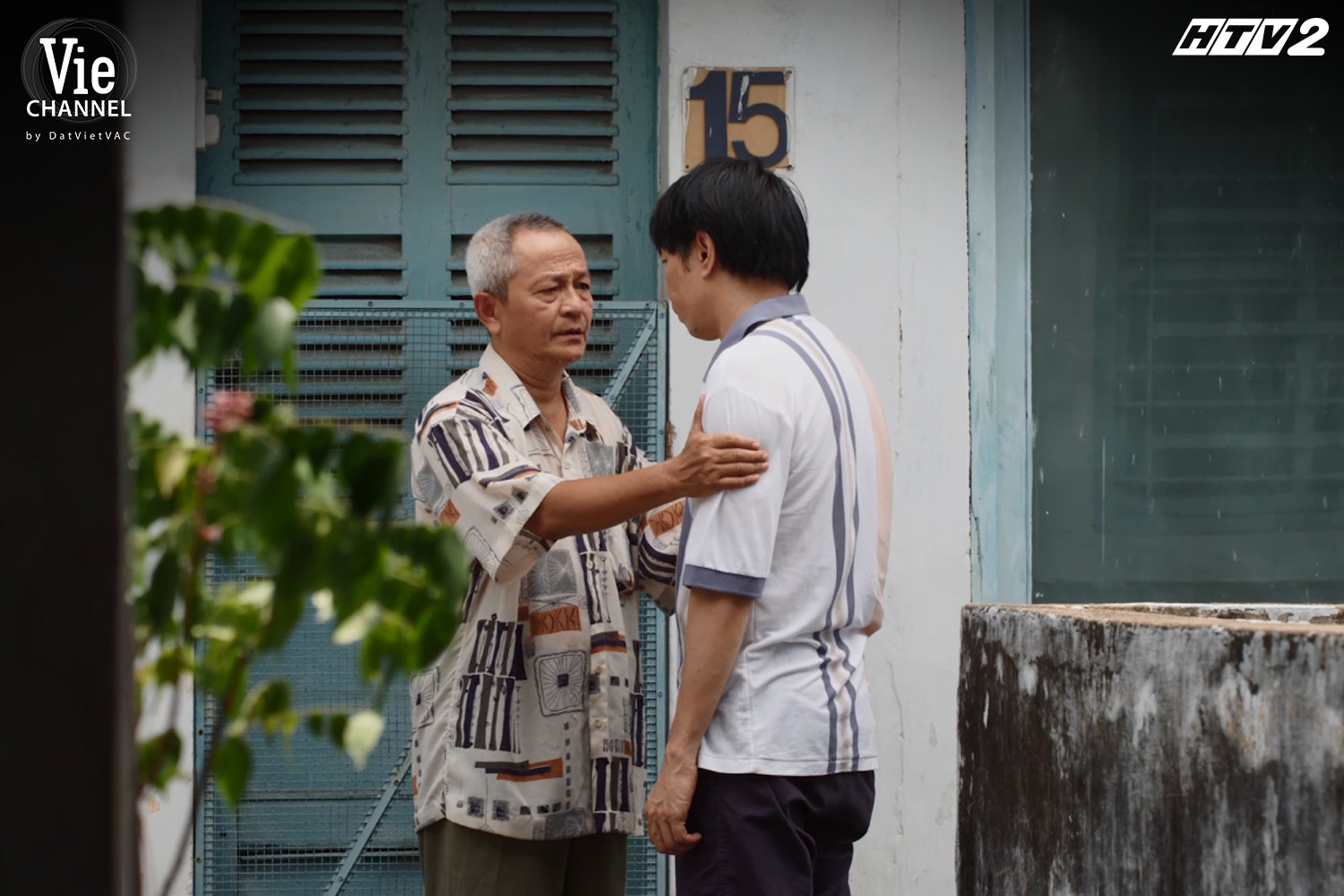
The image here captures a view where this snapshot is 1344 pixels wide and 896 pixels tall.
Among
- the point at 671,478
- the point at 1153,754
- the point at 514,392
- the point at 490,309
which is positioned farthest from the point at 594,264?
the point at 1153,754

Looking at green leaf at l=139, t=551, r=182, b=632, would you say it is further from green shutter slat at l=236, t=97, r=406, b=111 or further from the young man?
green shutter slat at l=236, t=97, r=406, b=111

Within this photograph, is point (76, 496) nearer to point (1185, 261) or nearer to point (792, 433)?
point (792, 433)

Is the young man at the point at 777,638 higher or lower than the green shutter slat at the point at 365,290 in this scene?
lower

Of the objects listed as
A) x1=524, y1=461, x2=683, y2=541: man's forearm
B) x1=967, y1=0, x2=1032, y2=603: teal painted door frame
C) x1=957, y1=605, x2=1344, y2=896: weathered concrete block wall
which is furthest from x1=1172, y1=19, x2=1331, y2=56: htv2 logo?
x1=524, y1=461, x2=683, y2=541: man's forearm

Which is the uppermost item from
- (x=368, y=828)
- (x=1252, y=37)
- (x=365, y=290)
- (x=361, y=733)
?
(x=1252, y=37)

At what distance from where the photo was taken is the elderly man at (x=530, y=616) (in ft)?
7.59

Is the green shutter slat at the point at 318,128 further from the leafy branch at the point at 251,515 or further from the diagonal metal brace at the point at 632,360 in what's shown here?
the leafy branch at the point at 251,515

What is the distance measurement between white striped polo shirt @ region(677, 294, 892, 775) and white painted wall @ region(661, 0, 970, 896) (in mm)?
1694

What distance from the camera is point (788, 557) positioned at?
80.2 inches

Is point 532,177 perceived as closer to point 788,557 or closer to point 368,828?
point 368,828

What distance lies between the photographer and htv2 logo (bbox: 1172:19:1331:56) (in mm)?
4039

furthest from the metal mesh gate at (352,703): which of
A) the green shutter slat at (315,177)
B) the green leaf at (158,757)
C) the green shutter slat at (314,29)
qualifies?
the green leaf at (158,757)

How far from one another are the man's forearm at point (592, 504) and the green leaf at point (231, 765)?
1127 millimetres

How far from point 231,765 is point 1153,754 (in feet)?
4.05
